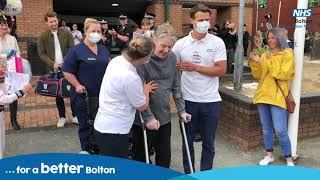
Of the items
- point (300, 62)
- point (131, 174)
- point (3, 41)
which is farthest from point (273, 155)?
point (3, 41)

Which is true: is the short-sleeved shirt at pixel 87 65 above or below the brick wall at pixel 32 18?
below

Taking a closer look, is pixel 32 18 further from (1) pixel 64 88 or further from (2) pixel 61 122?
(1) pixel 64 88

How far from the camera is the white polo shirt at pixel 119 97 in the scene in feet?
9.48

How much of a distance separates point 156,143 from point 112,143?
0.67 meters

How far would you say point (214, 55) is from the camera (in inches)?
150

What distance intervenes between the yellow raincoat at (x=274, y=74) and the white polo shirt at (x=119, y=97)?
1907 millimetres

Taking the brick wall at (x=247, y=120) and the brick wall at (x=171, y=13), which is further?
the brick wall at (x=171, y=13)

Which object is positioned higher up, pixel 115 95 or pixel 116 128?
pixel 115 95

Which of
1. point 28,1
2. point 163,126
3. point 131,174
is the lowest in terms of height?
point 163,126

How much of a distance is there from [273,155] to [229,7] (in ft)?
35.4

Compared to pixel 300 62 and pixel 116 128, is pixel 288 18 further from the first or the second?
pixel 116 128

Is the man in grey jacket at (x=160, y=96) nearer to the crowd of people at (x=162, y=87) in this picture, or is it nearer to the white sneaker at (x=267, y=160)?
the crowd of people at (x=162, y=87)

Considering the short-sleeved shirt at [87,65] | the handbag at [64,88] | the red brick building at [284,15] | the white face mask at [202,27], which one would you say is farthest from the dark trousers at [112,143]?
the red brick building at [284,15]

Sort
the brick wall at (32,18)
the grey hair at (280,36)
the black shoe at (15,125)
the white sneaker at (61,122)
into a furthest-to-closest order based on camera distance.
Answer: the brick wall at (32,18) < the white sneaker at (61,122) < the black shoe at (15,125) < the grey hair at (280,36)
